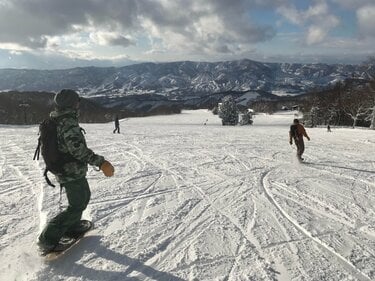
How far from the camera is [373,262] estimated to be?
5.11 m

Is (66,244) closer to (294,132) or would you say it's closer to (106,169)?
(106,169)

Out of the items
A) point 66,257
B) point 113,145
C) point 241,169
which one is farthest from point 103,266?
point 113,145

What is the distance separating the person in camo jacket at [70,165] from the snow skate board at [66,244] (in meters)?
0.06

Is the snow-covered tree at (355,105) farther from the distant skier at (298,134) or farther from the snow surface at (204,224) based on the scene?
the snow surface at (204,224)

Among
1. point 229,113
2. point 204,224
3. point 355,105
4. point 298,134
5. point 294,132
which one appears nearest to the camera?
point 204,224

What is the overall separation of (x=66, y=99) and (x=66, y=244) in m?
2.11

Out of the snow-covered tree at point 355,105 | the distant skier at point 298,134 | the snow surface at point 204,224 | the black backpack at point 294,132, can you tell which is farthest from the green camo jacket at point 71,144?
the snow-covered tree at point 355,105

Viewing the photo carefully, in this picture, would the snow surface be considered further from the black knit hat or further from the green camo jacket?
the black knit hat

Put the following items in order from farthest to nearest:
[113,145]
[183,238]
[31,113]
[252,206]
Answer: [31,113] < [113,145] < [252,206] < [183,238]

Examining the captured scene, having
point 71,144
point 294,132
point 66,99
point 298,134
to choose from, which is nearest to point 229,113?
point 294,132

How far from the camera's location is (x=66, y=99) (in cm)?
486

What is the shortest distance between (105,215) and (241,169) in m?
6.31

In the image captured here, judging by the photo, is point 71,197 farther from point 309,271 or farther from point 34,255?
point 309,271

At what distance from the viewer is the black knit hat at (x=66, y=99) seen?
482cm
